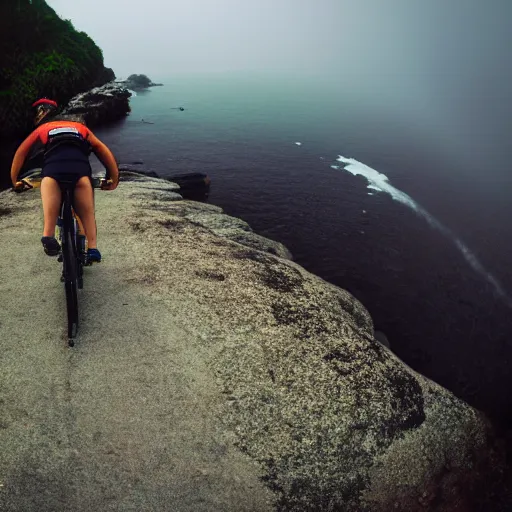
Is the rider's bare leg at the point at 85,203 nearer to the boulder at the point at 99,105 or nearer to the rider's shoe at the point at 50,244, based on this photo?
the rider's shoe at the point at 50,244

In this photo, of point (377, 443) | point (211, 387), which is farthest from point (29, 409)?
point (377, 443)

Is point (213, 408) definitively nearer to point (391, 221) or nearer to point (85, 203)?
point (85, 203)

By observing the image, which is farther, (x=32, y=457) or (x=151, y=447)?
(x=151, y=447)

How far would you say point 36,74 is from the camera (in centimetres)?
3984

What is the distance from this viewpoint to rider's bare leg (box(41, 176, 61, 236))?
628 centimetres

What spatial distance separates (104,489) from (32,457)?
118cm

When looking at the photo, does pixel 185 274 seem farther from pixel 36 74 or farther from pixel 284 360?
pixel 36 74

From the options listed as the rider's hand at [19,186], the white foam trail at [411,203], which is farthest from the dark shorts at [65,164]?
the white foam trail at [411,203]

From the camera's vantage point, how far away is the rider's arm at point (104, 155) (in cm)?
679

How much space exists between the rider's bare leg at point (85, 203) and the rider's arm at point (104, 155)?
0.68 metres

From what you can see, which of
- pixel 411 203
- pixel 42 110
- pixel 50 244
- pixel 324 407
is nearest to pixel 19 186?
pixel 42 110

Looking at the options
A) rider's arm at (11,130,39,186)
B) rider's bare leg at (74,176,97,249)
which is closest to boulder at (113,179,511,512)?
rider's bare leg at (74,176,97,249)

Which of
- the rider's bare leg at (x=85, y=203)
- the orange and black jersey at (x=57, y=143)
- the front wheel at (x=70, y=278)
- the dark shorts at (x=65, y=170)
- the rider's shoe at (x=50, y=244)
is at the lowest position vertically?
the front wheel at (x=70, y=278)

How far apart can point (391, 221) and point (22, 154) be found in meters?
28.9
